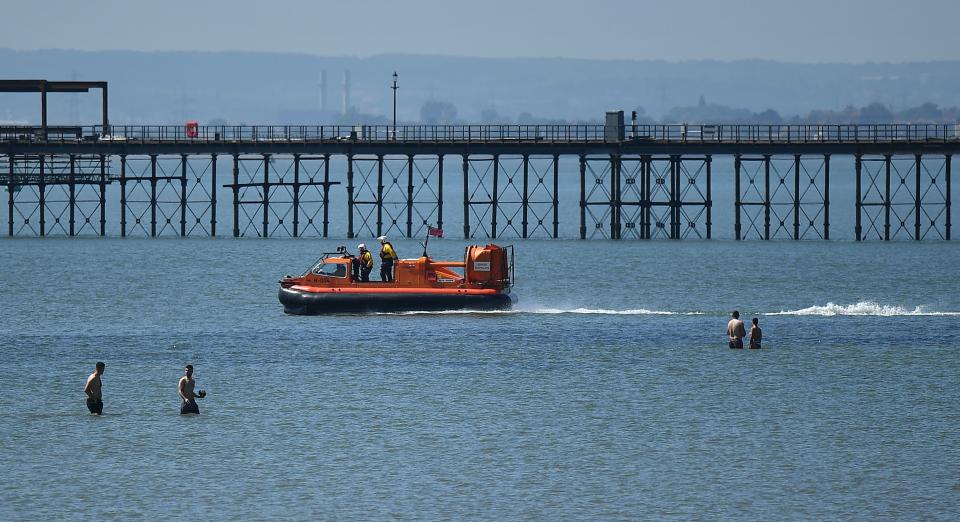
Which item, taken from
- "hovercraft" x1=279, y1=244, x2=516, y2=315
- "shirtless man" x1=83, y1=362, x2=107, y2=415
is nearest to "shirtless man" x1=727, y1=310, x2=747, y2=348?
"hovercraft" x1=279, y1=244, x2=516, y2=315

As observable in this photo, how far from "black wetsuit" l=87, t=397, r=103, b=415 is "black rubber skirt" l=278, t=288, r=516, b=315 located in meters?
17.7

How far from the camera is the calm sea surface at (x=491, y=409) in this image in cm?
2972

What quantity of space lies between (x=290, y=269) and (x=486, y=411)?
46.7 m

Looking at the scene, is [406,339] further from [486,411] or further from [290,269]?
[290,269]

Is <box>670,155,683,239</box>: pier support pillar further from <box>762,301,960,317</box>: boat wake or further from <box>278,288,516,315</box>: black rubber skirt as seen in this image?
<box>278,288,516,315</box>: black rubber skirt

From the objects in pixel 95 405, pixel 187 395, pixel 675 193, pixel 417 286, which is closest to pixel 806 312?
pixel 417 286

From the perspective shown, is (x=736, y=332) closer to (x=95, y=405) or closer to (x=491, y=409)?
(x=491, y=409)

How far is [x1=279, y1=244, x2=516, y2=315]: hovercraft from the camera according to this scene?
2115 inches

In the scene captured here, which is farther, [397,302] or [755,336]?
[397,302]

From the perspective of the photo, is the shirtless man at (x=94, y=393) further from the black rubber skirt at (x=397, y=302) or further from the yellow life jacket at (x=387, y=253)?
the black rubber skirt at (x=397, y=302)

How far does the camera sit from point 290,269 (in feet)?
275

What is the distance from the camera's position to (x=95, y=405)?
3662 centimetres

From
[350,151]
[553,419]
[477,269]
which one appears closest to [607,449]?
[553,419]

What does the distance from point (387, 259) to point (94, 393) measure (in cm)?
1839
